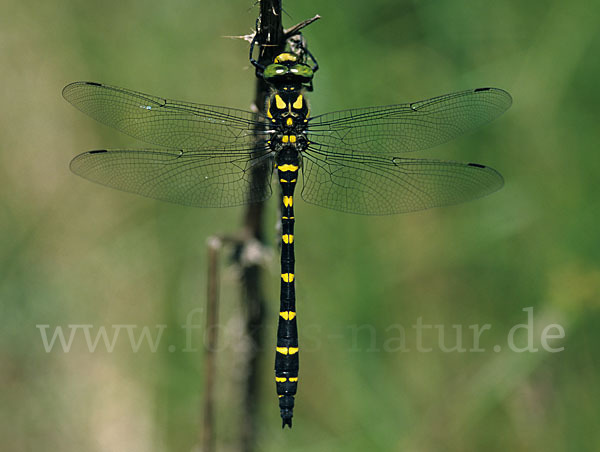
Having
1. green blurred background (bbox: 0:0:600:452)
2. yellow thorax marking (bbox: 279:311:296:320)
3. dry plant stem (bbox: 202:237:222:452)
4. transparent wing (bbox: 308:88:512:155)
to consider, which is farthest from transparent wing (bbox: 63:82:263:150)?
yellow thorax marking (bbox: 279:311:296:320)

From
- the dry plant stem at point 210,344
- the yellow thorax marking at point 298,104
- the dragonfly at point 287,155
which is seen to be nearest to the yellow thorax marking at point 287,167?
the dragonfly at point 287,155

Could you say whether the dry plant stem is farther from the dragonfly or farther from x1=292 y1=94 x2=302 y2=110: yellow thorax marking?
x1=292 y1=94 x2=302 y2=110: yellow thorax marking

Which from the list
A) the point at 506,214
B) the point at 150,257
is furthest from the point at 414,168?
the point at 150,257

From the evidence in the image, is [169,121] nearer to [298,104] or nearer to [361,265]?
[298,104]

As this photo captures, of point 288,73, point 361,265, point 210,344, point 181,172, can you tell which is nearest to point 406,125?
Answer: point 288,73

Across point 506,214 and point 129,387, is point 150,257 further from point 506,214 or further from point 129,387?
point 506,214

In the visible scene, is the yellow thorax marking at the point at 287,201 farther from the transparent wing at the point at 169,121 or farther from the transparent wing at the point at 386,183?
the transparent wing at the point at 169,121
